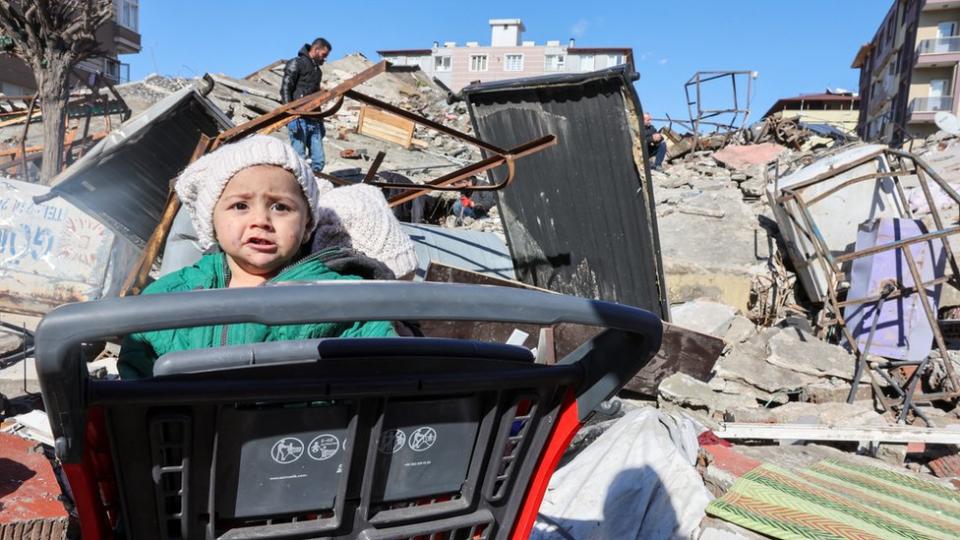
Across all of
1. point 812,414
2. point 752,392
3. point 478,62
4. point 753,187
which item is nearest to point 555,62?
A: point 478,62

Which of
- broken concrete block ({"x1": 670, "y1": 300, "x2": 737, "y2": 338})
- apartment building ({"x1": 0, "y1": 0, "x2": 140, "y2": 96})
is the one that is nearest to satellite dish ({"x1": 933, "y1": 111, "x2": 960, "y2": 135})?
broken concrete block ({"x1": 670, "y1": 300, "x2": 737, "y2": 338})

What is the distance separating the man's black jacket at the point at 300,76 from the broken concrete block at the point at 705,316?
16.4ft

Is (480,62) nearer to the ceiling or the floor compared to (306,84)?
nearer to the ceiling

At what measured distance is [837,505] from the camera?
8.26 feet

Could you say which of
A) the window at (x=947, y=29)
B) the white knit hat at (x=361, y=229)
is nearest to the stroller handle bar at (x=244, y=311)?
the white knit hat at (x=361, y=229)

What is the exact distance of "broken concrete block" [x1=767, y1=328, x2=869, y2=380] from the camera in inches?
233

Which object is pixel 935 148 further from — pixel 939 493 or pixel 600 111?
pixel 939 493

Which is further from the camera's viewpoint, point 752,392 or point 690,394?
point 752,392

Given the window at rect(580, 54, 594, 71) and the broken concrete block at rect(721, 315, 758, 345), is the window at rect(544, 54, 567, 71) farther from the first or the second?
the broken concrete block at rect(721, 315, 758, 345)

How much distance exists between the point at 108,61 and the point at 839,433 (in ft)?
81.7

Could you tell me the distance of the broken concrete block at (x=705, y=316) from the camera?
666cm

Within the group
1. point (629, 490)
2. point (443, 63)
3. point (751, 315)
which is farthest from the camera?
point (443, 63)

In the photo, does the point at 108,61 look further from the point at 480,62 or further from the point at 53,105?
the point at 480,62

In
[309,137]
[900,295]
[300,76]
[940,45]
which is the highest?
[940,45]
